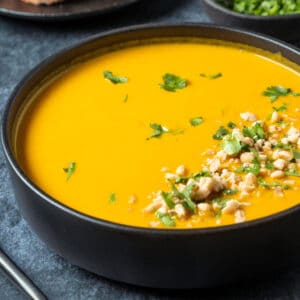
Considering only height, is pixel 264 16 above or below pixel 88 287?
above

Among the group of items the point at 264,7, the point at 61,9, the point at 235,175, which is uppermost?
the point at 235,175

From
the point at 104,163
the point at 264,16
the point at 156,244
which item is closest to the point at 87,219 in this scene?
the point at 156,244

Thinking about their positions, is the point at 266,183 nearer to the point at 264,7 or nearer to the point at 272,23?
the point at 272,23

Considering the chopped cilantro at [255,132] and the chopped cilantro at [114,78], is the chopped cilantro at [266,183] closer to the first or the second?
the chopped cilantro at [255,132]

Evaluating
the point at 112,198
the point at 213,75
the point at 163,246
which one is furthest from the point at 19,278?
the point at 213,75

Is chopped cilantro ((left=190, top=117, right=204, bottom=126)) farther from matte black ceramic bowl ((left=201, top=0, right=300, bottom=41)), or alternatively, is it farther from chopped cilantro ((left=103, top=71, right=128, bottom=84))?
matte black ceramic bowl ((left=201, top=0, right=300, bottom=41))

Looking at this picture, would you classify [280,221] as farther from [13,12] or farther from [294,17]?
[13,12]

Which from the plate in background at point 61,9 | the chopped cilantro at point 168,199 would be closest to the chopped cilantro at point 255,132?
the chopped cilantro at point 168,199
